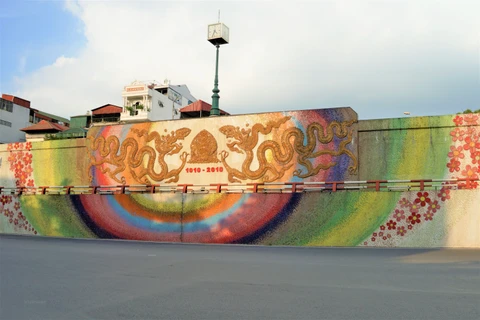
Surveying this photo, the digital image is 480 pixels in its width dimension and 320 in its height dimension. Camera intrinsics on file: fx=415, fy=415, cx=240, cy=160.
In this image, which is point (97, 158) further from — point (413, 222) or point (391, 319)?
point (391, 319)

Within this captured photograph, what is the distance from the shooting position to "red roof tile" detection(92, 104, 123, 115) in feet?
176

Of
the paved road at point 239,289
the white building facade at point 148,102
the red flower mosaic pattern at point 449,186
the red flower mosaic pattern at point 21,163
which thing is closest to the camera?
the paved road at point 239,289

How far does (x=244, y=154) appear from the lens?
60.1 feet

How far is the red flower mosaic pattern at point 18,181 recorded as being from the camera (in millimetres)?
21406

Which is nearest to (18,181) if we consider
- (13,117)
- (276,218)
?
(276,218)

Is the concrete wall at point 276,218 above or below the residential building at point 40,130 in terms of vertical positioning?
below

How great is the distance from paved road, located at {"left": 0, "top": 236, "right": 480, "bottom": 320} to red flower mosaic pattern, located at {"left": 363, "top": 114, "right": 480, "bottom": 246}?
452 cm

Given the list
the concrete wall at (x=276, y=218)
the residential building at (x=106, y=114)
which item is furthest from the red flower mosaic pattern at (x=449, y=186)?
the residential building at (x=106, y=114)

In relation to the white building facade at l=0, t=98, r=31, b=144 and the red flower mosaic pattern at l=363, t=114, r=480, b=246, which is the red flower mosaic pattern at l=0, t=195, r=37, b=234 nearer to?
the red flower mosaic pattern at l=363, t=114, r=480, b=246

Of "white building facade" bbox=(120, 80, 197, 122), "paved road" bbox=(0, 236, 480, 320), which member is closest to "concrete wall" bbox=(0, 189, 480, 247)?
"paved road" bbox=(0, 236, 480, 320)

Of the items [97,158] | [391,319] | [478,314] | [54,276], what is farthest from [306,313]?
[97,158]

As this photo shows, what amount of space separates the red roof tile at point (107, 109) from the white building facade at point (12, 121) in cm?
836

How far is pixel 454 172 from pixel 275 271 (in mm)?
10803

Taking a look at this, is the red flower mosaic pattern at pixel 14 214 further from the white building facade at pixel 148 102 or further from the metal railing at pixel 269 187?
the white building facade at pixel 148 102
